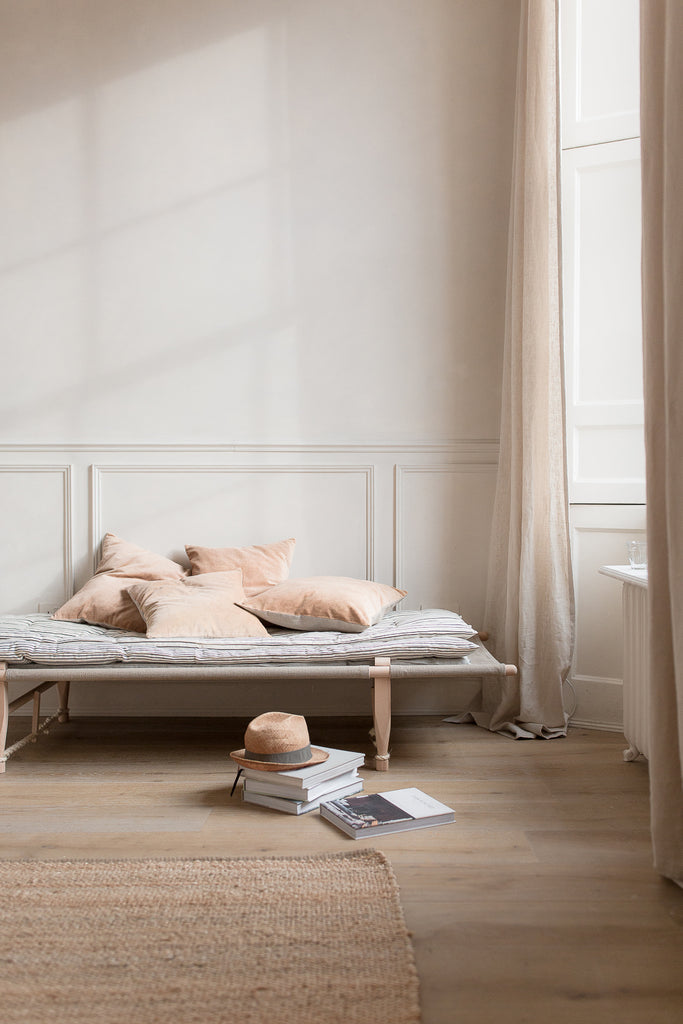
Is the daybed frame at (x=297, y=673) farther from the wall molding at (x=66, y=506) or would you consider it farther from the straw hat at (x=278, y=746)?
the wall molding at (x=66, y=506)

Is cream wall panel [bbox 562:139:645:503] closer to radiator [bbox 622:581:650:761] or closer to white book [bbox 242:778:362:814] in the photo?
radiator [bbox 622:581:650:761]

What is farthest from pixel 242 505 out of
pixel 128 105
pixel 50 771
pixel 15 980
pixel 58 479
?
pixel 15 980

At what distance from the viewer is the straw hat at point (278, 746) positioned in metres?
2.36

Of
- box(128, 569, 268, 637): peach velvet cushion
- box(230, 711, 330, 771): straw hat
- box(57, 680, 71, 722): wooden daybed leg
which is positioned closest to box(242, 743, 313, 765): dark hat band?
box(230, 711, 330, 771): straw hat

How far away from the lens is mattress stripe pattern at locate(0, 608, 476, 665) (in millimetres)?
2732

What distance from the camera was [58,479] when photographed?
358 cm

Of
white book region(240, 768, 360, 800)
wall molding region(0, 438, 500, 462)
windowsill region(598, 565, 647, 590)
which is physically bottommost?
white book region(240, 768, 360, 800)

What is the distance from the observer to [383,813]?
224cm

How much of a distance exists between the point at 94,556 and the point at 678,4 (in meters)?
2.90

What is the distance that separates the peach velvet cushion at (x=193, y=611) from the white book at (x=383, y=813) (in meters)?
0.80

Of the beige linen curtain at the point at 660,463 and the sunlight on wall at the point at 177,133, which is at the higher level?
the sunlight on wall at the point at 177,133

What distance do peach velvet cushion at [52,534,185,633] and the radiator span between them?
1.76 m

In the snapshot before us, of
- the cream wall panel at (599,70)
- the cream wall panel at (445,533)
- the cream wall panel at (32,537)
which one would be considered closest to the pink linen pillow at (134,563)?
the cream wall panel at (32,537)

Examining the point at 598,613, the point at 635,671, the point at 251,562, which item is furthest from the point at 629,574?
the point at 251,562
